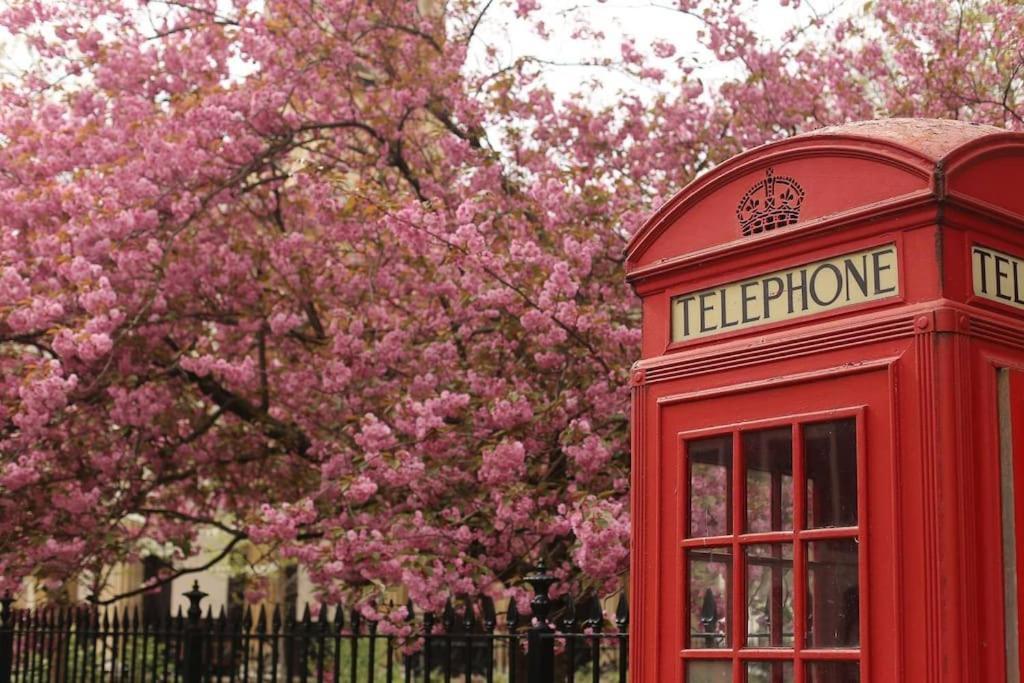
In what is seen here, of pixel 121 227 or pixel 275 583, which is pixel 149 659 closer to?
pixel 121 227

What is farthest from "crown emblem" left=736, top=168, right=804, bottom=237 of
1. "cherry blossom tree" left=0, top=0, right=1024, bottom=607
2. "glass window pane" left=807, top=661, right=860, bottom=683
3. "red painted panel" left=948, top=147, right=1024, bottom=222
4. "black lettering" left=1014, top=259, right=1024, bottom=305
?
"cherry blossom tree" left=0, top=0, right=1024, bottom=607

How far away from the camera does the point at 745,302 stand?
3990 millimetres

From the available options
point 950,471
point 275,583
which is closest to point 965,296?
point 950,471

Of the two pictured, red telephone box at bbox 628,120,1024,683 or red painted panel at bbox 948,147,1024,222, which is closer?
red telephone box at bbox 628,120,1024,683

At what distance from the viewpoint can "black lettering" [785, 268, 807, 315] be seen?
383cm

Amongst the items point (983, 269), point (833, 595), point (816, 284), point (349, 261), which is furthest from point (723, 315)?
point (349, 261)

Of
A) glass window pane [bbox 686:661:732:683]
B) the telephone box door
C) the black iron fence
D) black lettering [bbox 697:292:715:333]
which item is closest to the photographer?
the telephone box door

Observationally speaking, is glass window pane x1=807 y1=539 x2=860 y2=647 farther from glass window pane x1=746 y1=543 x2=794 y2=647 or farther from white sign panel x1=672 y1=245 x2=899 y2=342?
white sign panel x1=672 y1=245 x2=899 y2=342

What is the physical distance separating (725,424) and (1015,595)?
0.92 meters

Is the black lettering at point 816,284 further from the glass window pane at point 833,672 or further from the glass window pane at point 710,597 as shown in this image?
the glass window pane at point 833,672

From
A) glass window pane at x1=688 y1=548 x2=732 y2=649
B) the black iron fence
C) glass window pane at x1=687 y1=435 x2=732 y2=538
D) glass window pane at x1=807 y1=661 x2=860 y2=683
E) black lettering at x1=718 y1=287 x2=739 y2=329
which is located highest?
black lettering at x1=718 y1=287 x2=739 y2=329

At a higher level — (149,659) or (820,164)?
(820,164)

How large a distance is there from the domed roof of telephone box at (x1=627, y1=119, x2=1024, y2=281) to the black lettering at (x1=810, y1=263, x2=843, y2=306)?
13 centimetres

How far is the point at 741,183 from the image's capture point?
4098 mm
